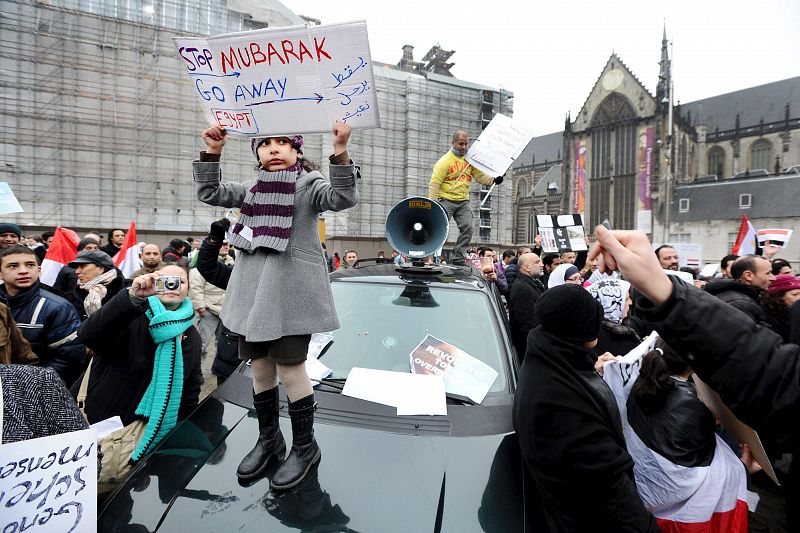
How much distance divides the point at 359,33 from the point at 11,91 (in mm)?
20905

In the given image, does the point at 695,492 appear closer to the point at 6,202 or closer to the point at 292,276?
the point at 292,276

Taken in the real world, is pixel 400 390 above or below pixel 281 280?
below

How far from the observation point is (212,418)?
2.17 m

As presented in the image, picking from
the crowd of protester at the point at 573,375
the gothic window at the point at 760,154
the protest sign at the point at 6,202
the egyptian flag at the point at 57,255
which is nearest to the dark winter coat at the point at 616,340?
A: the crowd of protester at the point at 573,375

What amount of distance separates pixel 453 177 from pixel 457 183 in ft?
0.27

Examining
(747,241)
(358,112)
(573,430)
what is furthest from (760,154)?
(358,112)

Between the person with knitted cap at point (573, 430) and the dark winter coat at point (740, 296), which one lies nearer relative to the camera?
the person with knitted cap at point (573, 430)

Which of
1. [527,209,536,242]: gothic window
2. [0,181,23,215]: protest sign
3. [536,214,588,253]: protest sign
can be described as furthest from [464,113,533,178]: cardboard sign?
[527,209,536,242]: gothic window

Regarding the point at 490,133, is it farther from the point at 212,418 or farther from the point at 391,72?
the point at 391,72

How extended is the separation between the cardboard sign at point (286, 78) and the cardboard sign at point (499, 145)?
122 inches

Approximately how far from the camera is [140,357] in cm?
239

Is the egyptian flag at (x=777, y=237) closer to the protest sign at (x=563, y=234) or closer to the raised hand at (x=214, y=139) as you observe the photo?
the protest sign at (x=563, y=234)

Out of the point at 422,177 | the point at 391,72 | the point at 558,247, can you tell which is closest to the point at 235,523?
the point at 558,247

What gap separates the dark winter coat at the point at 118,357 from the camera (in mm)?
2312
